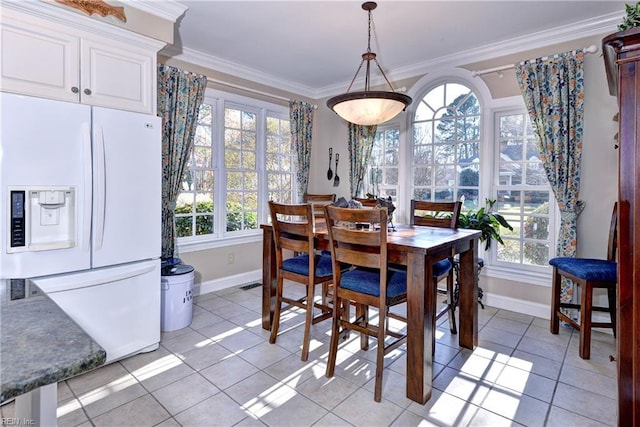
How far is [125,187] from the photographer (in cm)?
234

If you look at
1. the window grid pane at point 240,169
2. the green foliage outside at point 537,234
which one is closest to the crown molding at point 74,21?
the window grid pane at point 240,169

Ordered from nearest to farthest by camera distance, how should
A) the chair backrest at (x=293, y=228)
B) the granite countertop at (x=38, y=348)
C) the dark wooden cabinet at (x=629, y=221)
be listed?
the granite countertop at (x=38, y=348) → the dark wooden cabinet at (x=629, y=221) → the chair backrest at (x=293, y=228)

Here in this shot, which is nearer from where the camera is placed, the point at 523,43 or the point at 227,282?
the point at 523,43

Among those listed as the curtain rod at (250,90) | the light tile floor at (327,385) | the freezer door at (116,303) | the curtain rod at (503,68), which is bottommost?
the light tile floor at (327,385)

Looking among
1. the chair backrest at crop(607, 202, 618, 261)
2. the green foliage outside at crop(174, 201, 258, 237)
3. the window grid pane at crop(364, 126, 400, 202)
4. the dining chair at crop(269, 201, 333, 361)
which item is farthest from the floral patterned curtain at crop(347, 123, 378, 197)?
the chair backrest at crop(607, 202, 618, 261)

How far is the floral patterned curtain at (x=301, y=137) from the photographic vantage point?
468 cm

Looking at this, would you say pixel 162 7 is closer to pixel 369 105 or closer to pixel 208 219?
pixel 369 105

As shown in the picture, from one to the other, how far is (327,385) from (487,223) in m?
2.20

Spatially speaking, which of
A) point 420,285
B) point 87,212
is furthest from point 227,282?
point 420,285

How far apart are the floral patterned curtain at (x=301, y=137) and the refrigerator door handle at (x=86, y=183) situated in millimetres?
2854

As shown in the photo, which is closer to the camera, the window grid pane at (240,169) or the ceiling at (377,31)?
the ceiling at (377,31)

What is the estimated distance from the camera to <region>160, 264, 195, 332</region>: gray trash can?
2861 millimetres

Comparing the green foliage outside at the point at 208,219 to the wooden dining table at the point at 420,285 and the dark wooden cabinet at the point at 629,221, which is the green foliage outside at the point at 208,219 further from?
the dark wooden cabinet at the point at 629,221

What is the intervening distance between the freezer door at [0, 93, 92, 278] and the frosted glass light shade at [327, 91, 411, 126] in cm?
177
